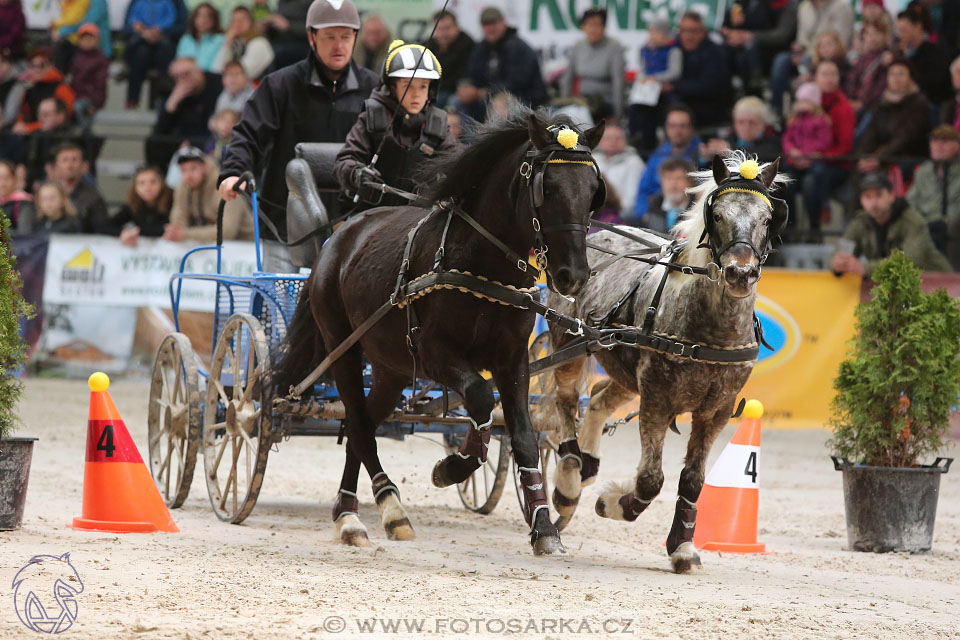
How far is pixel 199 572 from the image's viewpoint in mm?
5254

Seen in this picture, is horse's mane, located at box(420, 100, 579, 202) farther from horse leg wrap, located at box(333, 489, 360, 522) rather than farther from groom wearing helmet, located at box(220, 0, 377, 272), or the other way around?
groom wearing helmet, located at box(220, 0, 377, 272)

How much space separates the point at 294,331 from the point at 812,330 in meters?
5.58

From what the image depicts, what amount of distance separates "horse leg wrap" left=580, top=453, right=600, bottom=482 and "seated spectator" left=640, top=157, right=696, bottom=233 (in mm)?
4559

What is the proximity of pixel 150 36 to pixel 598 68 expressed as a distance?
599 centimetres

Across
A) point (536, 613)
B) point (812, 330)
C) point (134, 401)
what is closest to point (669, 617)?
point (536, 613)

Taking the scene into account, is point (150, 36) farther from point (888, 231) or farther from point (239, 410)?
point (239, 410)

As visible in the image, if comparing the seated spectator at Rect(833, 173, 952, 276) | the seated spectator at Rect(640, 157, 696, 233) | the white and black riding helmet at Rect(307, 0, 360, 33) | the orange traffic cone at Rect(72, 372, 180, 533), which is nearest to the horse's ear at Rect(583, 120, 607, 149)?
the orange traffic cone at Rect(72, 372, 180, 533)

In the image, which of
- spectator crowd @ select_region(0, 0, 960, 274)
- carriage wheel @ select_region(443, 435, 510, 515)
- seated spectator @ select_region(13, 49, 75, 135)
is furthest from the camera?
seated spectator @ select_region(13, 49, 75, 135)

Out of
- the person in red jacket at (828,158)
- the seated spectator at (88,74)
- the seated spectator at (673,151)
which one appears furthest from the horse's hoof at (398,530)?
the seated spectator at (88,74)

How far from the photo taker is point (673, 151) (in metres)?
12.4

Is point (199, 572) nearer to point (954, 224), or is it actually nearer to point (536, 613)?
point (536, 613)

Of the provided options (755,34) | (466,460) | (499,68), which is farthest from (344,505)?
(755,34)

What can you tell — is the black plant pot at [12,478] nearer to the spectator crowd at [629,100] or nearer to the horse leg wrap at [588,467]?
the horse leg wrap at [588,467]

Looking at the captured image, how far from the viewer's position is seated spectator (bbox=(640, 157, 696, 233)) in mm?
11180
